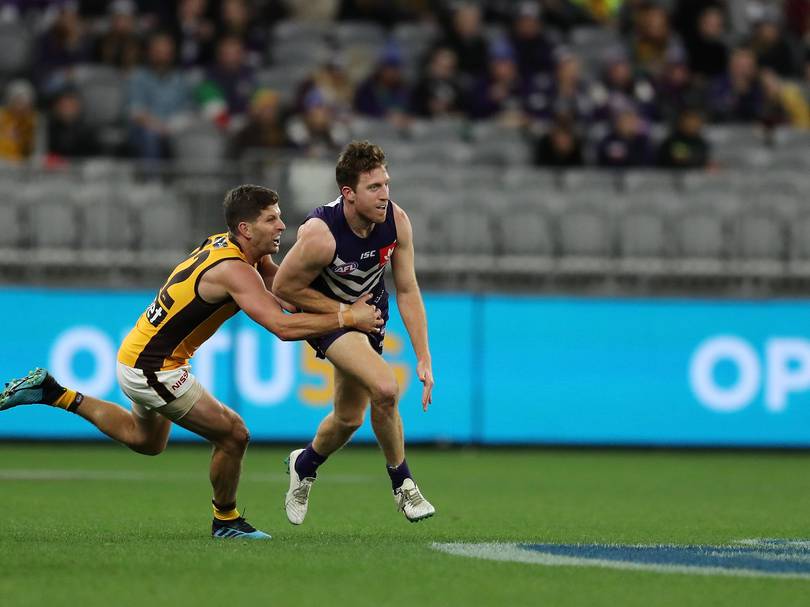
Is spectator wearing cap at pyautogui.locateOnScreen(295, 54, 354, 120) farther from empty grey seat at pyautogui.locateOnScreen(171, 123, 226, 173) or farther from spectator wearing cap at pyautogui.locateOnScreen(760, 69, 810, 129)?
spectator wearing cap at pyautogui.locateOnScreen(760, 69, 810, 129)

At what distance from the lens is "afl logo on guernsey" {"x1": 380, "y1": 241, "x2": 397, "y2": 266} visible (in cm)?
851

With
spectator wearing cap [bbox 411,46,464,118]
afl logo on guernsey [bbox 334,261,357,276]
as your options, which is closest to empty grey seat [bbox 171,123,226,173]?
spectator wearing cap [bbox 411,46,464,118]

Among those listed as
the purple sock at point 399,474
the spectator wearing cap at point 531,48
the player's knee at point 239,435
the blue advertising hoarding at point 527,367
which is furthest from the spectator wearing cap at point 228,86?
the purple sock at point 399,474

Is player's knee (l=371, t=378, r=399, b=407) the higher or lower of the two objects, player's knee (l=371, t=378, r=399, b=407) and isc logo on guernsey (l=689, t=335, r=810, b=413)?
the higher

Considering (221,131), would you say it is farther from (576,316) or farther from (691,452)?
(691,452)

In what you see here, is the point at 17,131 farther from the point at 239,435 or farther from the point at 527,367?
the point at 239,435

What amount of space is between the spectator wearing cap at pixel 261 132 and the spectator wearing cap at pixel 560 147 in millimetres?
3141

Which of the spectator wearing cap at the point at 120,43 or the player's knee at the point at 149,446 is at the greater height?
the spectator wearing cap at the point at 120,43

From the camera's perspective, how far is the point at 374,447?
1641 centimetres

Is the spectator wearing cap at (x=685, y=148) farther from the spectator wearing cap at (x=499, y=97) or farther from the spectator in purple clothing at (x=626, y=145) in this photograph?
the spectator wearing cap at (x=499, y=97)

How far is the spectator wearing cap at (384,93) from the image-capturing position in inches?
728

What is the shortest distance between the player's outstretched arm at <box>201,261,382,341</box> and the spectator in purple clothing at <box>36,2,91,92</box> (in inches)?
430

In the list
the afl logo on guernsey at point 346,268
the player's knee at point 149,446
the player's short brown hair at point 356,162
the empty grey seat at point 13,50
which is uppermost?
the empty grey seat at point 13,50

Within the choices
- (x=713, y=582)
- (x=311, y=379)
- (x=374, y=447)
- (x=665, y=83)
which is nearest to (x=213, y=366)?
(x=311, y=379)
